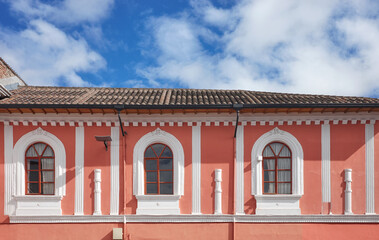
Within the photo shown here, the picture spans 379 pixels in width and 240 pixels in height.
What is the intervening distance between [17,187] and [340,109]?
32.4ft

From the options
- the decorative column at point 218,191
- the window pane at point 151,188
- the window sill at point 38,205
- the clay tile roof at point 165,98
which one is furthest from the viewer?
the window pane at point 151,188

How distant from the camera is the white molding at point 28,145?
6.79 m

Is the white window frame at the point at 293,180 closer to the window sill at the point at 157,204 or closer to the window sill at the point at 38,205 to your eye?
the window sill at the point at 157,204

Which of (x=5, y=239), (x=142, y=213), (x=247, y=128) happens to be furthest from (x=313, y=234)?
(x=5, y=239)

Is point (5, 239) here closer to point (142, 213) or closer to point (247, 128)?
point (142, 213)

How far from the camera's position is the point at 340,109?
6.64 meters

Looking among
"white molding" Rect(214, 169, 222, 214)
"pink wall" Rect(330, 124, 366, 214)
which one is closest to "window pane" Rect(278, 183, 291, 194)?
"pink wall" Rect(330, 124, 366, 214)

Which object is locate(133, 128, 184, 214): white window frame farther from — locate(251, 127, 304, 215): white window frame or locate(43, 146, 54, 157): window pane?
locate(43, 146, 54, 157): window pane

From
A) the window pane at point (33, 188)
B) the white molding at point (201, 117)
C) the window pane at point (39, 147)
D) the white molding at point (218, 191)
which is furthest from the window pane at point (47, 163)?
the white molding at point (218, 191)

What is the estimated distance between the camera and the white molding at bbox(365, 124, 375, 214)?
686cm

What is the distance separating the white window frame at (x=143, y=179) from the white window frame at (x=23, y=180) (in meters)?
2.20

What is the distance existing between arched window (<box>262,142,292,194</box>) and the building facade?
0.03m

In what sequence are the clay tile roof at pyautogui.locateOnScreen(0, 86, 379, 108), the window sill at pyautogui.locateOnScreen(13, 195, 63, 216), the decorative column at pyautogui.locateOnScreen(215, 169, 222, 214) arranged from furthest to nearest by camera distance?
the decorative column at pyautogui.locateOnScreen(215, 169, 222, 214)
the window sill at pyautogui.locateOnScreen(13, 195, 63, 216)
the clay tile roof at pyautogui.locateOnScreen(0, 86, 379, 108)

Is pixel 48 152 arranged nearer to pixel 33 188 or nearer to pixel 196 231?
pixel 33 188
